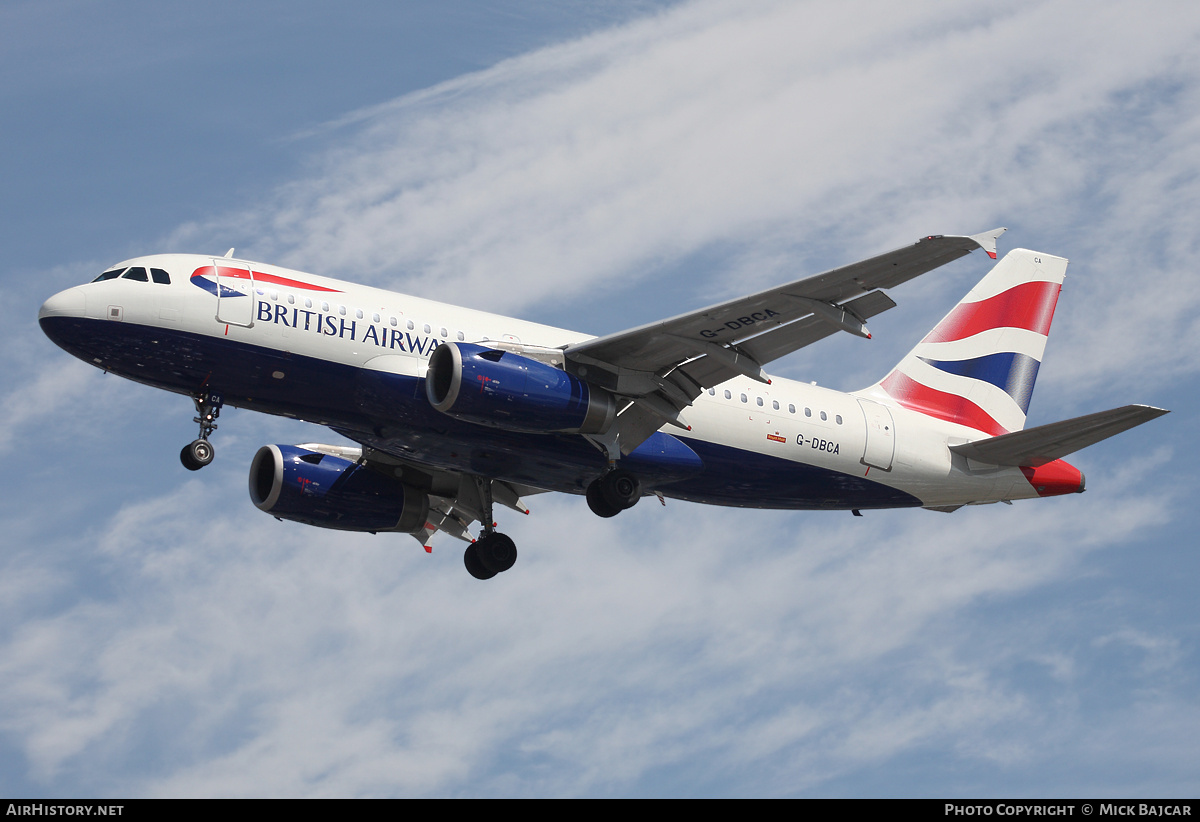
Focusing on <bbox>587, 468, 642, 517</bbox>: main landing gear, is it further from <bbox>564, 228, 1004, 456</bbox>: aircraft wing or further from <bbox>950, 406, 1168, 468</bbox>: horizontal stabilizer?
<bbox>950, 406, 1168, 468</bbox>: horizontal stabilizer

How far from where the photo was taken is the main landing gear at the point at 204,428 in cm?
2761

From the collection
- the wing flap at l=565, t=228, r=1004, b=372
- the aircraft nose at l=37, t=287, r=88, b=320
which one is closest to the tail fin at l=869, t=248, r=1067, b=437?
the wing flap at l=565, t=228, r=1004, b=372

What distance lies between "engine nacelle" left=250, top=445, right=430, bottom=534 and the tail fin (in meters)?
12.6

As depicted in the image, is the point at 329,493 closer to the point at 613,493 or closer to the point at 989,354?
the point at 613,493

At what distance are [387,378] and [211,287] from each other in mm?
4018

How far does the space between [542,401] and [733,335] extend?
13.8ft

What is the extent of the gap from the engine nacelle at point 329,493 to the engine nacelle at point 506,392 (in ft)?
23.6

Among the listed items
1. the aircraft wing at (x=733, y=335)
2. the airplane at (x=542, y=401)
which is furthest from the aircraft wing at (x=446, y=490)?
the aircraft wing at (x=733, y=335)

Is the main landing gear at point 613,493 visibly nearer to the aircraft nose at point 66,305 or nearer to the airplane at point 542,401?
the airplane at point 542,401

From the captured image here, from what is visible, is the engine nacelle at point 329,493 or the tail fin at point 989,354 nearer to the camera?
the engine nacelle at point 329,493

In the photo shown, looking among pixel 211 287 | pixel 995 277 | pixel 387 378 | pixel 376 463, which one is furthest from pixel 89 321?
pixel 995 277

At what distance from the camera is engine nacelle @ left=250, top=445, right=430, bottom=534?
109ft
